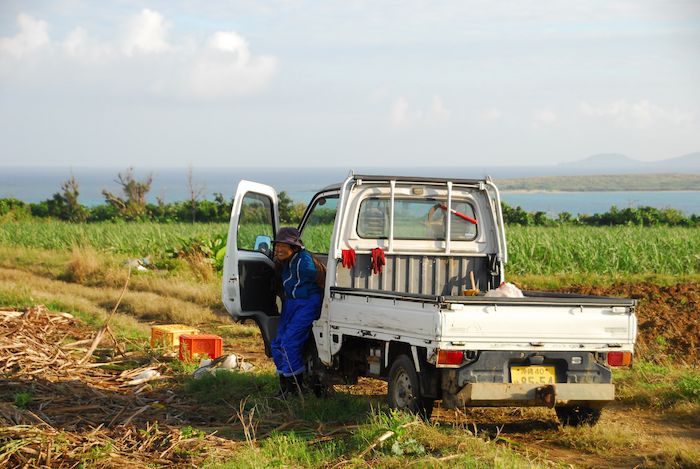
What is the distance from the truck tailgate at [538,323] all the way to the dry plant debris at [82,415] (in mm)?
1962

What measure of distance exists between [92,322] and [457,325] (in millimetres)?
8869

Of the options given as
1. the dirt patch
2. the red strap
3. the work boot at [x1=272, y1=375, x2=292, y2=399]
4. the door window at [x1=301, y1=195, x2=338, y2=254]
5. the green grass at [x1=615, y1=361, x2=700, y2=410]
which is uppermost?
the door window at [x1=301, y1=195, x2=338, y2=254]

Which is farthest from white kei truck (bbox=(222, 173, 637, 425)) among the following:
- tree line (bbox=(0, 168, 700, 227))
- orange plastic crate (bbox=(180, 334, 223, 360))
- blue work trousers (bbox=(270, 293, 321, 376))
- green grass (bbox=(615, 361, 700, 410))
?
tree line (bbox=(0, 168, 700, 227))

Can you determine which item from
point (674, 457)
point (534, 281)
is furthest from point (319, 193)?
point (534, 281)

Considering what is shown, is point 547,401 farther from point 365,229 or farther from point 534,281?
point 534,281

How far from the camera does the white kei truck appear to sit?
774 centimetres

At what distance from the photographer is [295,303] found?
31.1 ft

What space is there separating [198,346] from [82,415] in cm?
335

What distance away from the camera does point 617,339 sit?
8109 mm

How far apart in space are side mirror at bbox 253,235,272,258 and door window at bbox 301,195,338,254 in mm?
384

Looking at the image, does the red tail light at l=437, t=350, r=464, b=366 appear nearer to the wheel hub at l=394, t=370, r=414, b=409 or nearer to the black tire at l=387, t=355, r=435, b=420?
the black tire at l=387, t=355, r=435, b=420

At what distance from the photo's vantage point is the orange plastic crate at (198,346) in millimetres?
11711

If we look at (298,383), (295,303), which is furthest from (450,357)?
(298,383)

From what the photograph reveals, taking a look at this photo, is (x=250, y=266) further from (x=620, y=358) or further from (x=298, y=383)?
(x=620, y=358)
